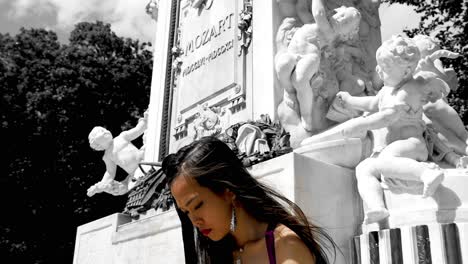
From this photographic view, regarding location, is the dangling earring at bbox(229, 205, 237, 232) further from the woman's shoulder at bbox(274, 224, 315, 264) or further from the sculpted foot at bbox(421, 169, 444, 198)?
the sculpted foot at bbox(421, 169, 444, 198)

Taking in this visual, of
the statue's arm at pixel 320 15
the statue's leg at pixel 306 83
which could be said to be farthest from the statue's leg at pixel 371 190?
the statue's arm at pixel 320 15

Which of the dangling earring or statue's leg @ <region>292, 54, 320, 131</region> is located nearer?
the dangling earring

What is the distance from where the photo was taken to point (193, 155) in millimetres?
1778

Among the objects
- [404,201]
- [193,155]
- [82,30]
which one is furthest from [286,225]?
[82,30]

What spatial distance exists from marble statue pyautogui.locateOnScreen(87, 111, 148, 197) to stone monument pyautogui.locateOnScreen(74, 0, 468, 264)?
276mm

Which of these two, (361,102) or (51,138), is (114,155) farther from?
(51,138)

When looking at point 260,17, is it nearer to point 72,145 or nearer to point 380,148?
point 380,148

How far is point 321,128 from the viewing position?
18.8ft

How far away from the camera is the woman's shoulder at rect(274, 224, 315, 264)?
5.14 ft

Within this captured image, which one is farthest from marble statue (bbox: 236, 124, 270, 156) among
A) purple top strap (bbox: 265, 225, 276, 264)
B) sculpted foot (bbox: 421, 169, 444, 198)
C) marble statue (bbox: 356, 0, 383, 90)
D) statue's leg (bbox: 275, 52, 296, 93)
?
purple top strap (bbox: 265, 225, 276, 264)

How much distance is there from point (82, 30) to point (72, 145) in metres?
5.07

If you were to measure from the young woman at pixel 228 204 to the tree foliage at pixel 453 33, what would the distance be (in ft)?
38.2

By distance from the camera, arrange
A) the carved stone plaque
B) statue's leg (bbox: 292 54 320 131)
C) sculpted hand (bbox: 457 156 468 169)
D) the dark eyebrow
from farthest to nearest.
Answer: the carved stone plaque
statue's leg (bbox: 292 54 320 131)
sculpted hand (bbox: 457 156 468 169)
the dark eyebrow

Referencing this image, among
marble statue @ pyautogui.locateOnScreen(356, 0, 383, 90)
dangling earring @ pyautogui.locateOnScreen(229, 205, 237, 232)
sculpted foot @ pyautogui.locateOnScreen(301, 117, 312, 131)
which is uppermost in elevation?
marble statue @ pyautogui.locateOnScreen(356, 0, 383, 90)
